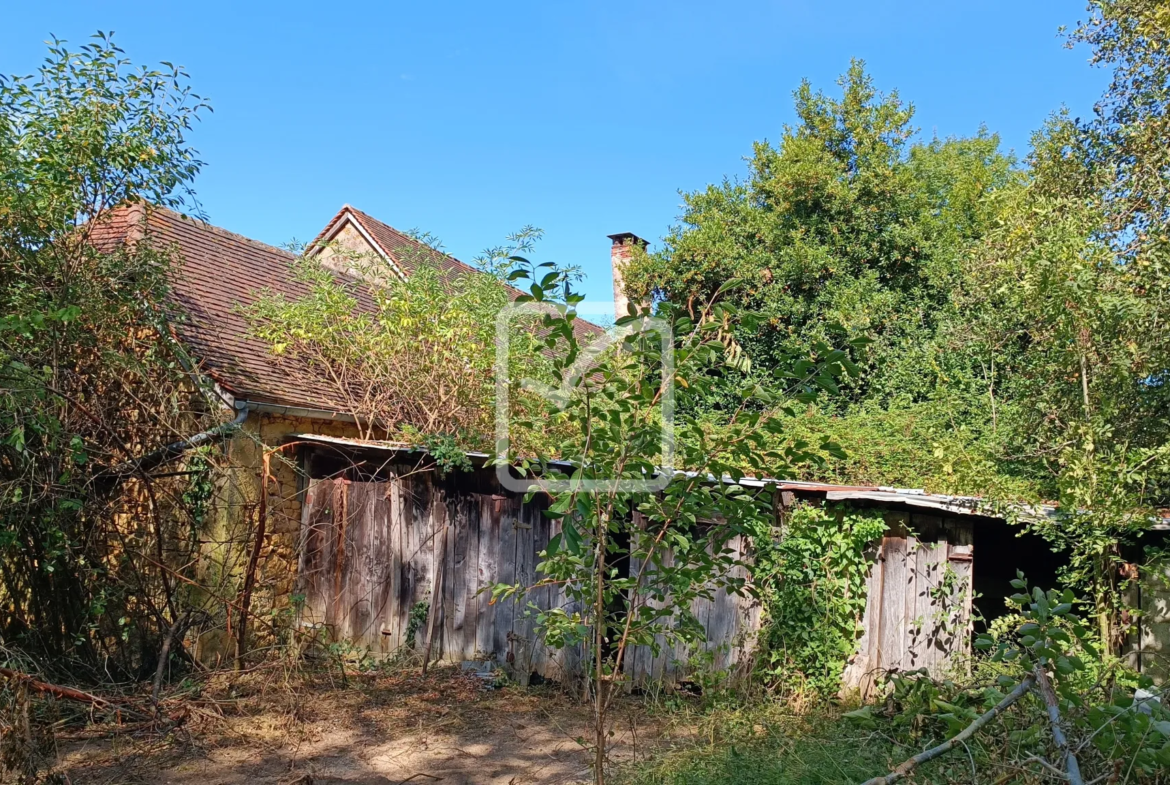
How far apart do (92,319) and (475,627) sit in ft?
15.1

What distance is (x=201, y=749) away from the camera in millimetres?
6359

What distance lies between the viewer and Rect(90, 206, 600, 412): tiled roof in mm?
8828

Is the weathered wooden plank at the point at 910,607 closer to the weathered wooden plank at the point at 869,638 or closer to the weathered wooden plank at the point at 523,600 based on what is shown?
the weathered wooden plank at the point at 869,638

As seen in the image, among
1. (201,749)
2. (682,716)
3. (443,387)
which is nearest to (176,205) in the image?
(443,387)

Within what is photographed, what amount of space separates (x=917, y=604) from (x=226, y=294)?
8.96 metres

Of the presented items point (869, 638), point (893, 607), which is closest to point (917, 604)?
point (893, 607)

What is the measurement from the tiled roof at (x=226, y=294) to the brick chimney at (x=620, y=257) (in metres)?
6.88

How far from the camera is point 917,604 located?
6.97 m

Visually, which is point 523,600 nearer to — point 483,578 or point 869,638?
point 483,578

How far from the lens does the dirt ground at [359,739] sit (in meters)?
5.94

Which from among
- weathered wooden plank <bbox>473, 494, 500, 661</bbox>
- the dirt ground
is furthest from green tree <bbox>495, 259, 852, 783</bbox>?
weathered wooden plank <bbox>473, 494, 500, 661</bbox>

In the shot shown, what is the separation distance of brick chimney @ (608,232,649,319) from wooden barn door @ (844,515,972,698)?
12.1 m

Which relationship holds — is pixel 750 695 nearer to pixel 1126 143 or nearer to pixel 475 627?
pixel 475 627

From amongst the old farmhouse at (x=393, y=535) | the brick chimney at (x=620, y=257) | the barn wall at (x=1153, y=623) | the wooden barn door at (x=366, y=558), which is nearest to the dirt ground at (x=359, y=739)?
the old farmhouse at (x=393, y=535)
